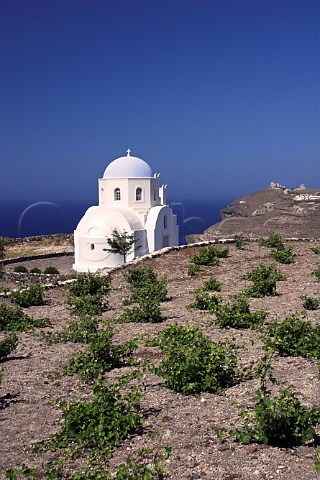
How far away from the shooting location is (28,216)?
187125 mm

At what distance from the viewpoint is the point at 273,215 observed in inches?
1356

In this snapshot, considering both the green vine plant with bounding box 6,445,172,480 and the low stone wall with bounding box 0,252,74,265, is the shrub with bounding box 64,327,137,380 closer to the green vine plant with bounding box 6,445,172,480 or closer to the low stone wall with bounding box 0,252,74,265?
the green vine plant with bounding box 6,445,172,480

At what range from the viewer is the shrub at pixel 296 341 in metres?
6.03

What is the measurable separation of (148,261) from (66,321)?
649 cm

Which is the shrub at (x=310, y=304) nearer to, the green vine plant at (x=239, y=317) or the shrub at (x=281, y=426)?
the green vine plant at (x=239, y=317)

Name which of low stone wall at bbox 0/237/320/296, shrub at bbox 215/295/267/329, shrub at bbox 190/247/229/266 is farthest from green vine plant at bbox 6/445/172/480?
shrub at bbox 190/247/229/266

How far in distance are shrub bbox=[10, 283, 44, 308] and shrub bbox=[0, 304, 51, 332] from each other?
174 cm

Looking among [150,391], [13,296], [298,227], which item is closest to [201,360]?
[150,391]

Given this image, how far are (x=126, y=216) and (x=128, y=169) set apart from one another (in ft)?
12.5

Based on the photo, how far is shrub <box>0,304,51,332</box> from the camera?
8.50 meters

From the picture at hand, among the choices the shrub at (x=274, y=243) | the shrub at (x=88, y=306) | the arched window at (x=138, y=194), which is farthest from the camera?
the arched window at (x=138, y=194)

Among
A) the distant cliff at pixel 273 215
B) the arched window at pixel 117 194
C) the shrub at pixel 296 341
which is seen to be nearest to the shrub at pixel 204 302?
the shrub at pixel 296 341

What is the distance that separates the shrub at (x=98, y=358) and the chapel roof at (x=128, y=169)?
2857 centimetres

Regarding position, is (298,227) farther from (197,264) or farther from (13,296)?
(13,296)
